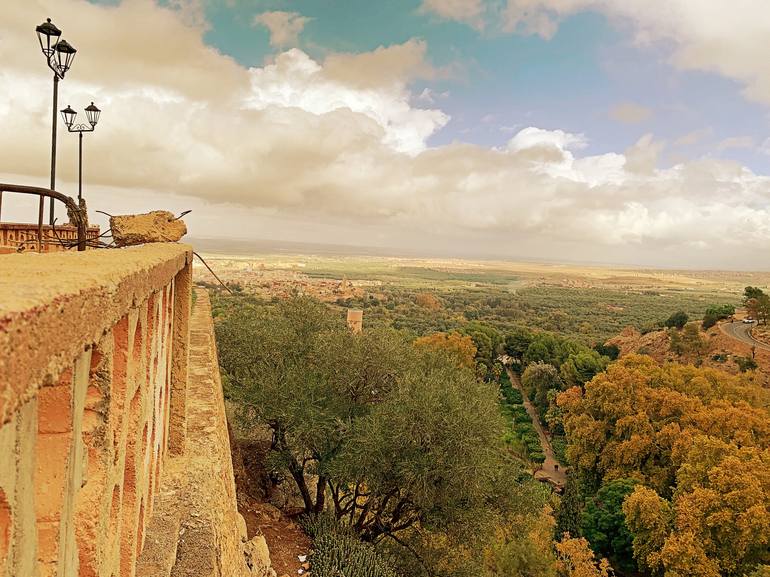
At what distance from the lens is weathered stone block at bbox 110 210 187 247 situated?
4.46m

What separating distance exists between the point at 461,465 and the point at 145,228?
25.4ft

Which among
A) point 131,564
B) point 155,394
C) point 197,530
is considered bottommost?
point 197,530

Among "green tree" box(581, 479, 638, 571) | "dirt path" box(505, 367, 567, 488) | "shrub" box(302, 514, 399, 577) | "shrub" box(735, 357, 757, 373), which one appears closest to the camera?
"shrub" box(302, 514, 399, 577)

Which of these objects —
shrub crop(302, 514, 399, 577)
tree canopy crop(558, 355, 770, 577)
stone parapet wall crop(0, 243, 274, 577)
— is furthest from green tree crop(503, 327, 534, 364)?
stone parapet wall crop(0, 243, 274, 577)

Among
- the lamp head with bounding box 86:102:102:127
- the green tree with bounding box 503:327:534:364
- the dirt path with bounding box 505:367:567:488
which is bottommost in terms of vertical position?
the dirt path with bounding box 505:367:567:488

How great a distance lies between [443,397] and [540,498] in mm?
3946

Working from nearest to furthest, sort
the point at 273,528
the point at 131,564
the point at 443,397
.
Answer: the point at 131,564
the point at 273,528
the point at 443,397

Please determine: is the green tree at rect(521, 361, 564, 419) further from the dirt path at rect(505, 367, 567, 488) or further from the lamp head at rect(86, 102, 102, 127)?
the lamp head at rect(86, 102, 102, 127)

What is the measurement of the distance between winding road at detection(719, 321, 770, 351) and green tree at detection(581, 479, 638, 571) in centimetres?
2467

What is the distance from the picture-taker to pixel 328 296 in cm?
9138

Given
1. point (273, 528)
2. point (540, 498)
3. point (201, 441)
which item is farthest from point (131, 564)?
point (540, 498)

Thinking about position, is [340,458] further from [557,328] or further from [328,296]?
[328,296]

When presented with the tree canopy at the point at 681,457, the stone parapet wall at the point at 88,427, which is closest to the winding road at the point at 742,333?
the tree canopy at the point at 681,457

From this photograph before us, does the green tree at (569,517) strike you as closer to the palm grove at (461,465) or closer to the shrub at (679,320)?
the palm grove at (461,465)
